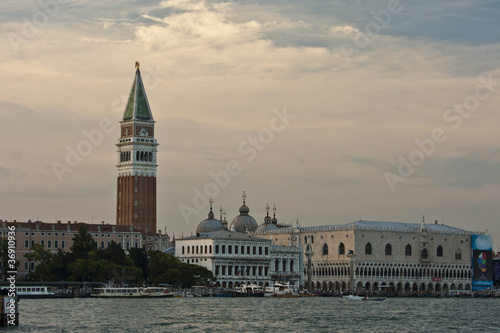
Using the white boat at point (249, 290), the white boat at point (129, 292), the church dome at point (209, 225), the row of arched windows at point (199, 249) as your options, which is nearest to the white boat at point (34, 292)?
the white boat at point (129, 292)

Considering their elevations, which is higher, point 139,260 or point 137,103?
point 137,103

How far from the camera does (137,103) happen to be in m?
136

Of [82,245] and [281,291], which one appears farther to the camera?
[281,291]

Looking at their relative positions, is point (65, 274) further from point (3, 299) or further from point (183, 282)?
point (3, 299)

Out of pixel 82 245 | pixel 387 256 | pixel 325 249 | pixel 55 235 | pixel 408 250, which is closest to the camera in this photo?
pixel 82 245

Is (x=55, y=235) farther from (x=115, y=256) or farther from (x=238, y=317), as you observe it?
(x=238, y=317)

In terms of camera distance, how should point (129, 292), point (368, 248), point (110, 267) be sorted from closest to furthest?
1. point (129, 292)
2. point (110, 267)
3. point (368, 248)

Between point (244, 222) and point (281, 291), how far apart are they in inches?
1366

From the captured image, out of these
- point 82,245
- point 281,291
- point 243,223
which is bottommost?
point 281,291

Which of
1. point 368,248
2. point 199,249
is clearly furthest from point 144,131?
point 368,248

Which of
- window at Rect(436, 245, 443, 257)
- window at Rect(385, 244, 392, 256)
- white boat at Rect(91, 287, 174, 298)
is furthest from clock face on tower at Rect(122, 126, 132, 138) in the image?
window at Rect(436, 245, 443, 257)

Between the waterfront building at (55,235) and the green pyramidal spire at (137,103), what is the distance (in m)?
17.8

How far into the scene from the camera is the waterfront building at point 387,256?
430 ft

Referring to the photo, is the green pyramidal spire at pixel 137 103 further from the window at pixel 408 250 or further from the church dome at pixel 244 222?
the window at pixel 408 250
